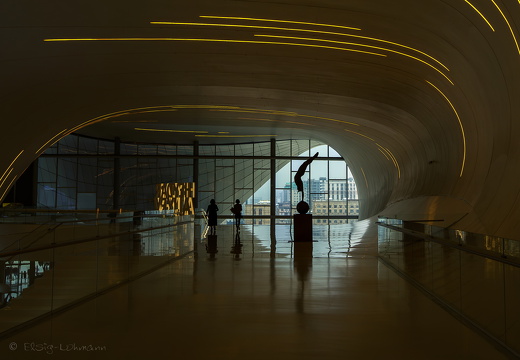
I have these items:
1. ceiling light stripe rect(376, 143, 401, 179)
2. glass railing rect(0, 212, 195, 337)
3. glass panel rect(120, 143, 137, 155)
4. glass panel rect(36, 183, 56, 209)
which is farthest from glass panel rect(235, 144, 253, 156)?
glass railing rect(0, 212, 195, 337)

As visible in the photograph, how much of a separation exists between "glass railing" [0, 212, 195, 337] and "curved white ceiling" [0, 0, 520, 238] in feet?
18.3

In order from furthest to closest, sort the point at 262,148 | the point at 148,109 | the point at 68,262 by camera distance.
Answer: the point at 262,148
the point at 148,109
the point at 68,262

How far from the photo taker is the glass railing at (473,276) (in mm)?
4285

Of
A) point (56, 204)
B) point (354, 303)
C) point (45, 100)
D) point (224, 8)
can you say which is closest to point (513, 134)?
point (224, 8)

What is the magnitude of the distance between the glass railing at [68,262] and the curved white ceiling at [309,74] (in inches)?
219

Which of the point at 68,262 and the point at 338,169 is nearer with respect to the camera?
the point at 68,262

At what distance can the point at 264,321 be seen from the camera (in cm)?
535

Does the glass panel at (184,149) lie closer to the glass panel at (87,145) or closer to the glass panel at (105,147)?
the glass panel at (105,147)

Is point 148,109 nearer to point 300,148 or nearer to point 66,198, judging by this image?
point 66,198

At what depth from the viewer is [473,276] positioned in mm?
5203

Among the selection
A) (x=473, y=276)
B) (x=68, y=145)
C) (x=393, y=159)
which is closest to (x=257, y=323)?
(x=473, y=276)

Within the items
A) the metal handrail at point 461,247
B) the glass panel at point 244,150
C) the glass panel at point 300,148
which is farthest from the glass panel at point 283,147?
the metal handrail at point 461,247

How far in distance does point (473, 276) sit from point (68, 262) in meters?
4.34

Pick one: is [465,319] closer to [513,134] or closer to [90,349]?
[90,349]
